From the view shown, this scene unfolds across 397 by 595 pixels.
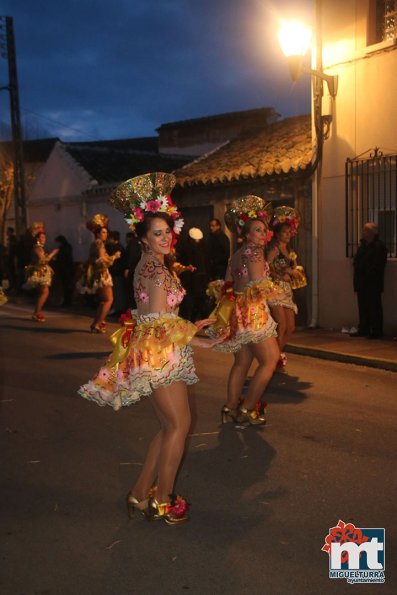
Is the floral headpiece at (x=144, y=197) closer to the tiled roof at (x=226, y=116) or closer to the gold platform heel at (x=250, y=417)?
the gold platform heel at (x=250, y=417)

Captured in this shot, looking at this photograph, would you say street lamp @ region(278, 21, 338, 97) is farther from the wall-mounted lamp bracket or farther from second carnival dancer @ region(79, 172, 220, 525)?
second carnival dancer @ region(79, 172, 220, 525)

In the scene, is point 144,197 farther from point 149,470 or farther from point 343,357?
point 343,357

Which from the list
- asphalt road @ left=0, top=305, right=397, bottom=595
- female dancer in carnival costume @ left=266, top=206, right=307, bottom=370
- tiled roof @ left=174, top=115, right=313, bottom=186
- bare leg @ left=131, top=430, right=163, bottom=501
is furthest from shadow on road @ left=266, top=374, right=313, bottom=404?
tiled roof @ left=174, top=115, right=313, bottom=186

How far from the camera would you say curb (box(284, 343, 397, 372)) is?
9.77m

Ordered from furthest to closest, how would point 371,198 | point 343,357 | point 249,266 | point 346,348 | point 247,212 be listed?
point 371,198
point 346,348
point 343,357
point 247,212
point 249,266

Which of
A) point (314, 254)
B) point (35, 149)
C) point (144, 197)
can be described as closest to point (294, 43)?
point (314, 254)

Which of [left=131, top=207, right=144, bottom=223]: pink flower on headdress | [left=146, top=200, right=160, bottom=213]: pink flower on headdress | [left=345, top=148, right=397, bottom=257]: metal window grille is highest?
[left=345, top=148, right=397, bottom=257]: metal window grille

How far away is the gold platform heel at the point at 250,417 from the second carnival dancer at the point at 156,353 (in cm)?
218

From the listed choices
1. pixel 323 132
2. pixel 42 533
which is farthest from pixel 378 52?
pixel 42 533

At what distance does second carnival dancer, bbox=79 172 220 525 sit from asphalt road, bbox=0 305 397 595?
13.8 inches

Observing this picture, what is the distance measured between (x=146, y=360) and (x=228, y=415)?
2.61 m

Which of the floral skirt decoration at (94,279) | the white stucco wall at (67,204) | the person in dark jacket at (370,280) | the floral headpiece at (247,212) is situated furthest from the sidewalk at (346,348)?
the white stucco wall at (67,204)

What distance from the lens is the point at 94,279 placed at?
495 inches

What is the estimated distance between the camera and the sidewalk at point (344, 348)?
10008mm
